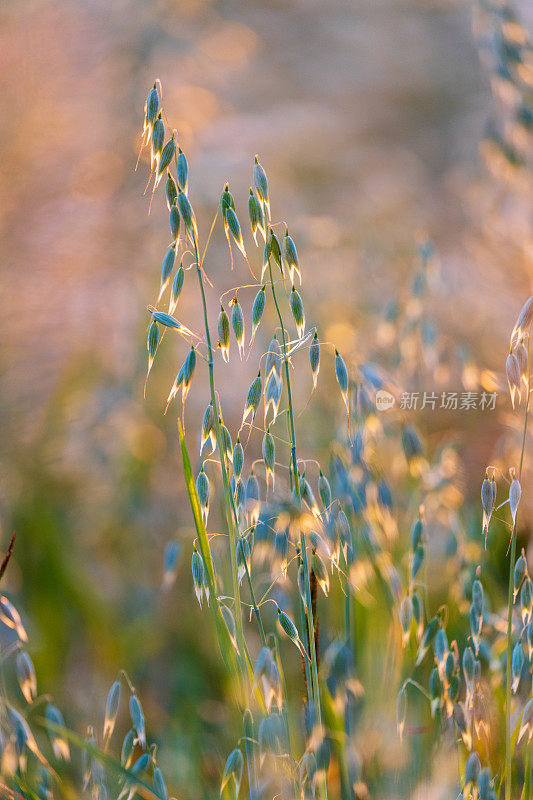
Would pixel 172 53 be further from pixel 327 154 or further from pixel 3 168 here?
pixel 327 154

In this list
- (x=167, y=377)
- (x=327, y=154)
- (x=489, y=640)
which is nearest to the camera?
(x=489, y=640)

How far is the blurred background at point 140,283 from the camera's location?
27.2 inches

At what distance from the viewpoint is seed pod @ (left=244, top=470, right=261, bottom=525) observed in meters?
0.35

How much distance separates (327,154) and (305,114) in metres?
0.16

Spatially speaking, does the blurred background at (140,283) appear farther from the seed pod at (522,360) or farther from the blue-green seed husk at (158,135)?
the blue-green seed husk at (158,135)

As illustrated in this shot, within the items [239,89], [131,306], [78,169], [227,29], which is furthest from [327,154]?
[131,306]

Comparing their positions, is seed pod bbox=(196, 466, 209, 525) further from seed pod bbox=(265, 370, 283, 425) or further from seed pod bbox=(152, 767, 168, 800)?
seed pod bbox=(152, 767, 168, 800)

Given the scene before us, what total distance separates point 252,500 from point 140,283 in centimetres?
64

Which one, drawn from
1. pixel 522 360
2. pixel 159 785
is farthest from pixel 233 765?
pixel 522 360


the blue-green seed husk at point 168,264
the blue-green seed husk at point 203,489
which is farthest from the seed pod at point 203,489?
the blue-green seed husk at point 168,264

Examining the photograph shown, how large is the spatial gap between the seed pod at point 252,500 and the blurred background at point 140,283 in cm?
12

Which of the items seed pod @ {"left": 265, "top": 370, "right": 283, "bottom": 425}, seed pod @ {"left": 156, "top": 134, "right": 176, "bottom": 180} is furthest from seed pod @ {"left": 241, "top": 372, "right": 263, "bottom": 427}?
seed pod @ {"left": 156, "top": 134, "right": 176, "bottom": 180}

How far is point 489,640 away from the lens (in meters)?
0.61

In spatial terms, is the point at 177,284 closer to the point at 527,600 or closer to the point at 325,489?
the point at 325,489
